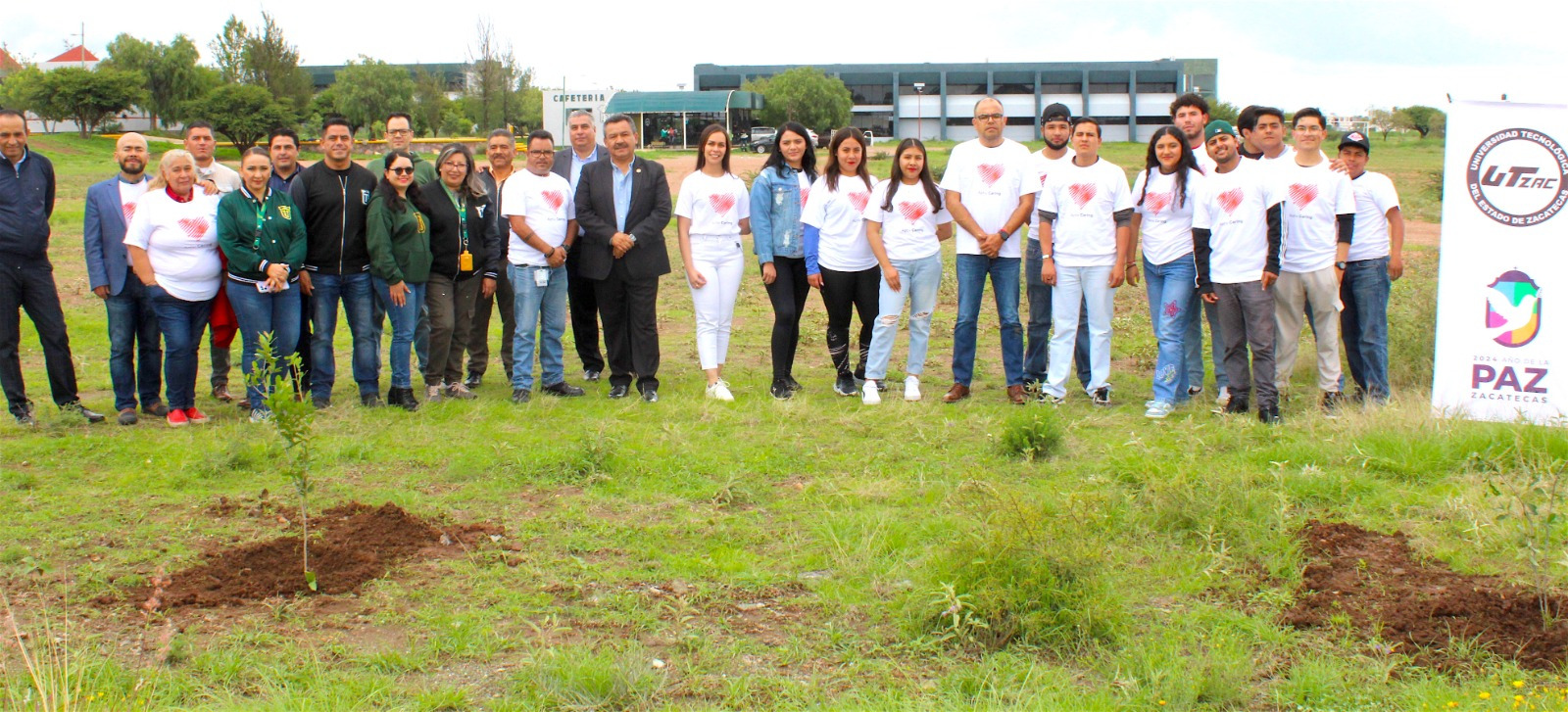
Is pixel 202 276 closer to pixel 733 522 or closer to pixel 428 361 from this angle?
pixel 428 361

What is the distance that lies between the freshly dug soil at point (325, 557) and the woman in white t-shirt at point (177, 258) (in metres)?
2.72

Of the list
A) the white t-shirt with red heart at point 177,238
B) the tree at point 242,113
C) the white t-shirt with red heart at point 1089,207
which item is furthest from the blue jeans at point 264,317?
the tree at point 242,113

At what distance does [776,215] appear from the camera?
312 inches

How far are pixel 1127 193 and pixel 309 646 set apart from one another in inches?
222

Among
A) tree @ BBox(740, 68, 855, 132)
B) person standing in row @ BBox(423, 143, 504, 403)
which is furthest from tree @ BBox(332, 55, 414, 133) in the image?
person standing in row @ BBox(423, 143, 504, 403)

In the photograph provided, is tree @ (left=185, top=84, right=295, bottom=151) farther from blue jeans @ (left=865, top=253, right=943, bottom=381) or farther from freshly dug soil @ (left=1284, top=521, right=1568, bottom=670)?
freshly dug soil @ (left=1284, top=521, right=1568, bottom=670)

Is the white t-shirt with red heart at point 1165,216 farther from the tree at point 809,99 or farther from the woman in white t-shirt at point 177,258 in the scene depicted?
the tree at point 809,99

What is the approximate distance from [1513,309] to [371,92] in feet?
227

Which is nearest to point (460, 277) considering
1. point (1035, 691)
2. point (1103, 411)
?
point (1103, 411)

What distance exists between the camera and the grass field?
141 inches

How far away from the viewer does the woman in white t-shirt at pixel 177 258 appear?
709cm

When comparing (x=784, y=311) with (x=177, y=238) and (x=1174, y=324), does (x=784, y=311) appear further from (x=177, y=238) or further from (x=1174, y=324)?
(x=177, y=238)

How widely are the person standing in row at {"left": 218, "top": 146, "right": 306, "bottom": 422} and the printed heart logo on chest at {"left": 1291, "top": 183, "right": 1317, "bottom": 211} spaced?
611 cm

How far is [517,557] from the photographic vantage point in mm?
4723
